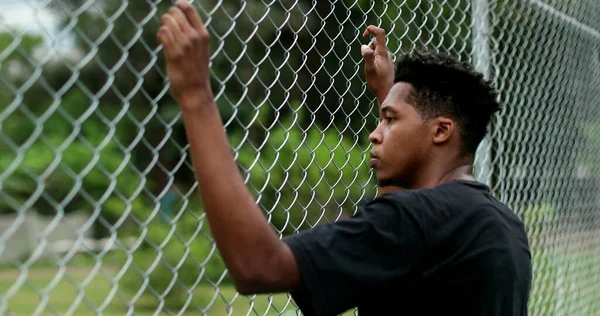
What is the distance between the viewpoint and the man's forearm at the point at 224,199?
1.62 m

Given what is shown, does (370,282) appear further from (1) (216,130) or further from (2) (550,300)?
(2) (550,300)

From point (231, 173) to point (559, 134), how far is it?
3258 mm

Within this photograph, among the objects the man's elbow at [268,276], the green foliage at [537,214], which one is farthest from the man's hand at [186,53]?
the green foliage at [537,214]

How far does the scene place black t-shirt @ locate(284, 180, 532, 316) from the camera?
1.75m

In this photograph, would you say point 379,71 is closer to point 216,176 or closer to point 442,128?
point 442,128

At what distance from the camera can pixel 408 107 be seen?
2.17 meters

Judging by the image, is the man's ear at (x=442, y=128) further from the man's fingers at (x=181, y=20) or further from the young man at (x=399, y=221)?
the man's fingers at (x=181, y=20)

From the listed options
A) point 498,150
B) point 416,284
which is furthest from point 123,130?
point 416,284

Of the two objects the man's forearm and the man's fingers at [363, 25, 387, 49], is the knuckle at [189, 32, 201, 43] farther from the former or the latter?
the man's fingers at [363, 25, 387, 49]

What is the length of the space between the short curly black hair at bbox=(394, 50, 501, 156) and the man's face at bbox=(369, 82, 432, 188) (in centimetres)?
3

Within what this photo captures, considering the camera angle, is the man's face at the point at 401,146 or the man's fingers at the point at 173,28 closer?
the man's fingers at the point at 173,28

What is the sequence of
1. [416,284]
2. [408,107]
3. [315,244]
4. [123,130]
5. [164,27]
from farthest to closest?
[123,130] < [408,107] < [416,284] < [315,244] < [164,27]

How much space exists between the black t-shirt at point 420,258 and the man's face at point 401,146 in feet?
0.51

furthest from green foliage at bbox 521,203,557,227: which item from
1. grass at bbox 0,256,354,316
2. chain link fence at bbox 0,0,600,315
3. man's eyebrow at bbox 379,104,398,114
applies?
man's eyebrow at bbox 379,104,398,114
